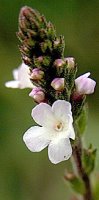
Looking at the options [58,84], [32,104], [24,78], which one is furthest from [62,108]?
[32,104]

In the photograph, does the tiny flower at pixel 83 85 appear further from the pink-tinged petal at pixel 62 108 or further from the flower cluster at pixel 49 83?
the pink-tinged petal at pixel 62 108

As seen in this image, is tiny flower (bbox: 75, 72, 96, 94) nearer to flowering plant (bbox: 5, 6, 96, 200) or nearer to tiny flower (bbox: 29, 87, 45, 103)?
flowering plant (bbox: 5, 6, 96, 200)

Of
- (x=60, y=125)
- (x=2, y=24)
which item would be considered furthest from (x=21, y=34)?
(x=2, y=24)

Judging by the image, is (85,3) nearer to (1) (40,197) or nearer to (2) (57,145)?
(1) (40,197)

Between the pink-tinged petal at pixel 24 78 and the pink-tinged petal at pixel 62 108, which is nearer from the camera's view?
the pink-tinged petal at pixel 62 108

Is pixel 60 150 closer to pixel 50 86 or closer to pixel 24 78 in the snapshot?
pixel 50 86

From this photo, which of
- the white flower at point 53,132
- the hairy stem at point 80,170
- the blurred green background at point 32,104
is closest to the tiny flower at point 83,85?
the white flower at point 53,132

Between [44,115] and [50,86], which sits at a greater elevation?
[50,86]
